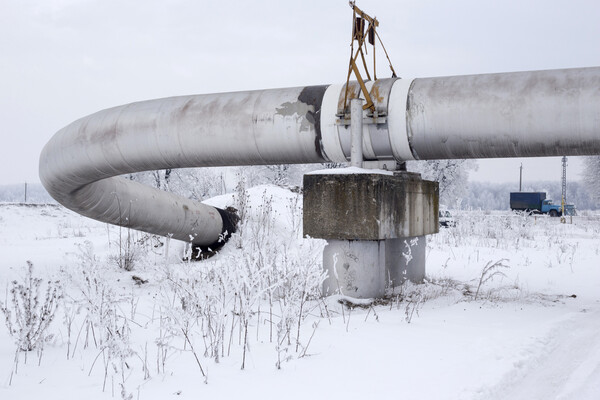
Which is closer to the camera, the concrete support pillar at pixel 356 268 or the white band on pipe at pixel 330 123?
the concrete support pillar at pixel 356 268

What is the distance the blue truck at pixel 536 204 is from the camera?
36.0 metres

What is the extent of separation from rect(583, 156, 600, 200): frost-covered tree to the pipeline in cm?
3421

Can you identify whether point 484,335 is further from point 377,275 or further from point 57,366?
point 57,366

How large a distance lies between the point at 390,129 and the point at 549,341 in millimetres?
2491

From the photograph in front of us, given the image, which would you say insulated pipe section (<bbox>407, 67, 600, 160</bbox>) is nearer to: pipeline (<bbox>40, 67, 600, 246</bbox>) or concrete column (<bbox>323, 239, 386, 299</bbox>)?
pipeline (<bbox>40, 67, 600, 246</bbox>)

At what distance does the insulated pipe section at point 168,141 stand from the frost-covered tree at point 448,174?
25.5m

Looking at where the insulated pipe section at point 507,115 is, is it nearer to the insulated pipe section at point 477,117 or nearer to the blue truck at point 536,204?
the insulated pipe section at point 477,117

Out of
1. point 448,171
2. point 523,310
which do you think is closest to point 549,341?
point 523,310

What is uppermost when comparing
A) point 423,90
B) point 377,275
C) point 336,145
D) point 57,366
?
point 423,90

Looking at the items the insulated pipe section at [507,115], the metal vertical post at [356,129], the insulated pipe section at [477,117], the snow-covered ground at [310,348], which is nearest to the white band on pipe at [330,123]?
the insulated pipe section at [477,117]

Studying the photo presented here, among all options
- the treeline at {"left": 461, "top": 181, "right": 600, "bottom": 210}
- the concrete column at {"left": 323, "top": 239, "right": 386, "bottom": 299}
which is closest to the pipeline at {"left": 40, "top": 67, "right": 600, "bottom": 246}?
the concrete column at {"left": 323, "top": 239, "right": 386, "bottom": 299}

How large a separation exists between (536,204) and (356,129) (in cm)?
3578

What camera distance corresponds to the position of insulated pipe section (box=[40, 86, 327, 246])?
5594mm

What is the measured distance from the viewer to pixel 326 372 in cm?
308
